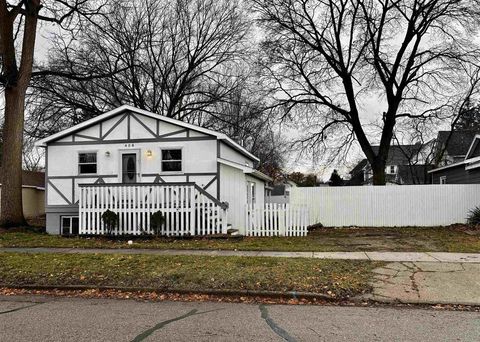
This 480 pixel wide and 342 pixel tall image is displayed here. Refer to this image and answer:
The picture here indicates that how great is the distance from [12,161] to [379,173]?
18.9m

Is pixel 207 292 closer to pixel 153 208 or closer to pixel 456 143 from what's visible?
pixel 153 208

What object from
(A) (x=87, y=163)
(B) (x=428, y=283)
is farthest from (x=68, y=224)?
(B) (x=428, y=283)

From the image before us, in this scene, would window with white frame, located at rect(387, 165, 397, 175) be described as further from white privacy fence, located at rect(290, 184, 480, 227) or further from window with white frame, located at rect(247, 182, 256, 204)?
window with white frame, located at rect(247, 182, 256, 204)

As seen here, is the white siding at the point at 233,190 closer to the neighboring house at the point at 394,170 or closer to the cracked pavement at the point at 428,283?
the cracked pavement at the point at 428,283

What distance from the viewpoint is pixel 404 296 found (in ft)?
22.9

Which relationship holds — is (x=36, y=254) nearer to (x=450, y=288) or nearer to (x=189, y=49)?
(x=450, y=288)

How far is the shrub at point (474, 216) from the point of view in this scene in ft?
59.0

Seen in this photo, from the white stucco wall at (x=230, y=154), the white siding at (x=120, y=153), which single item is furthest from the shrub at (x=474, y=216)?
the white siding at (x=120, y=153)

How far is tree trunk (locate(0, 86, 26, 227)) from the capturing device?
16.7 metres

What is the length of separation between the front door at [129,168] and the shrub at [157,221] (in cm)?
352

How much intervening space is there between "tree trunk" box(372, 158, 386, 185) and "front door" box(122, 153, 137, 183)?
553 inches

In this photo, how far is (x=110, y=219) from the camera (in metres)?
14.5

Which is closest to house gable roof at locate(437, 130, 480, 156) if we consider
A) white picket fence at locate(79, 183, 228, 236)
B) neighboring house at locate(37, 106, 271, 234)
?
neighboring house at locate(37, 106, 271, 234)

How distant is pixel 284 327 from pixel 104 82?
1090 inches
